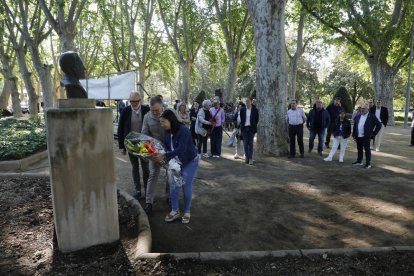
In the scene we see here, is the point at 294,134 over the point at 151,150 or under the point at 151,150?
under

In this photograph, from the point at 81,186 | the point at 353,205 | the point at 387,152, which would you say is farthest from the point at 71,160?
the point at 387,152

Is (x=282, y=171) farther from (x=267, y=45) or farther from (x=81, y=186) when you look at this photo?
(x=81, y=186)

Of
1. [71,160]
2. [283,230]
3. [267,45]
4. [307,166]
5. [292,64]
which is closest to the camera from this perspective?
[71,160]

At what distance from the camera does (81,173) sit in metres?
3.82

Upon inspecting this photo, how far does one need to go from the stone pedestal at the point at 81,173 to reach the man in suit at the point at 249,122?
5555 millimetres

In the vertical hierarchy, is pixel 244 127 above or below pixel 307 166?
above

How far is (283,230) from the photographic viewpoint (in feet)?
15.6

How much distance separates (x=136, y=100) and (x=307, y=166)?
5.32 meters

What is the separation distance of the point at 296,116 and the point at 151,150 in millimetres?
6497

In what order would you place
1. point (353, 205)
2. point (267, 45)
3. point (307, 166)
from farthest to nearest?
point (267, 45) → point (307, 166) → point (353, 205)

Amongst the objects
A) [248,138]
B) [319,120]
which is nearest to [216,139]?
[248,138]

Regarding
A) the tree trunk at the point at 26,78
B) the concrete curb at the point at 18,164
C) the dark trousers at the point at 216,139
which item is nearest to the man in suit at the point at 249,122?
the dark trousers at the point at 216,139

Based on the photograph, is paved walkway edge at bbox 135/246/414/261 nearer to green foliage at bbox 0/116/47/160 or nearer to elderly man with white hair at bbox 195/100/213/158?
elderly man with white hair at bbox 195/100/213/158

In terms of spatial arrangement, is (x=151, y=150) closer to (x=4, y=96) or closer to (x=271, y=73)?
(x=271, y=73)
